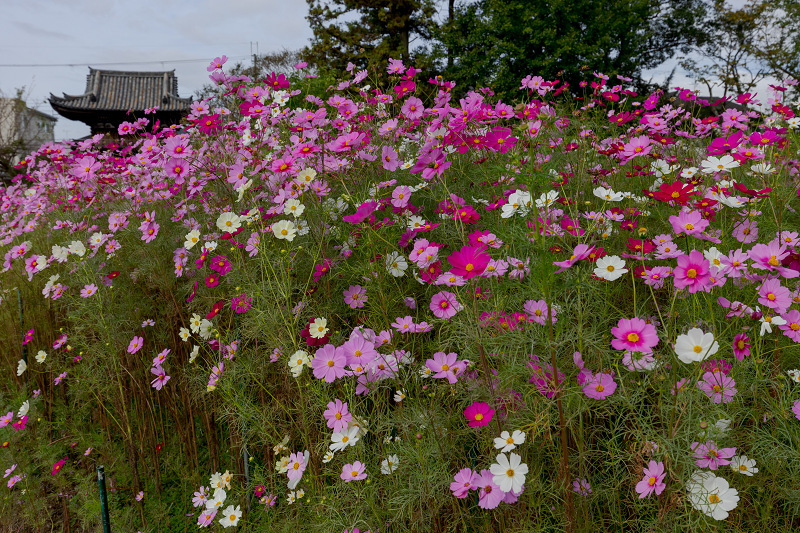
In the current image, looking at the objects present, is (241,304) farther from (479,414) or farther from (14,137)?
(14,137)

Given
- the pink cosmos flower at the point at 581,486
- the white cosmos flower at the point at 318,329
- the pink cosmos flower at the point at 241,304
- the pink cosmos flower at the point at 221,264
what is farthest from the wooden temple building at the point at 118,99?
the pink cosmos flower at the point at 581,486

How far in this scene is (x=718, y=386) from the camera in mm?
1100

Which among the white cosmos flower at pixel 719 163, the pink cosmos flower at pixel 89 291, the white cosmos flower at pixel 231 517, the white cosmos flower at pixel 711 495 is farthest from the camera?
the pink cosmos flower at pixel 89 291

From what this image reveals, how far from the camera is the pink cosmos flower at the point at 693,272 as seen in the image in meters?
1.02

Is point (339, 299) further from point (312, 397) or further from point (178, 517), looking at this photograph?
point (178, 517)

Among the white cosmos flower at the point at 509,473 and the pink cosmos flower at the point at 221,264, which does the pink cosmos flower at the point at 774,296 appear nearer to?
the white cosmos flower at the point at 509,473

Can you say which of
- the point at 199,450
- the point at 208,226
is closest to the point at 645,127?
the point at 208,226

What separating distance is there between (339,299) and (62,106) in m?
21.9

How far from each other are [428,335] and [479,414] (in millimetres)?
605

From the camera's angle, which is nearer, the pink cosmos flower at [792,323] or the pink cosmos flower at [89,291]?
the pink cosmos flower at [792,323]

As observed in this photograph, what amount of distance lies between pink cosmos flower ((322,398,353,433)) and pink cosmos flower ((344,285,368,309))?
483 millimetres

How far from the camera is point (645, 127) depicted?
2441mm

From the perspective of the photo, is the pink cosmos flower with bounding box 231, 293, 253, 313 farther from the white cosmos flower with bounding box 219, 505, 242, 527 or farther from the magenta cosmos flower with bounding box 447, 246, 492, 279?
the magenta cosmos flower with bounding box 447, 246, 492, 279

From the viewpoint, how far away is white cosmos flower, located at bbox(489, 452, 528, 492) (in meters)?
1.02
